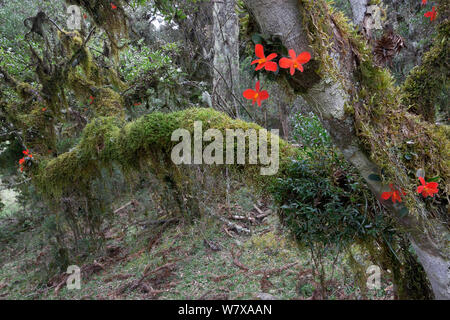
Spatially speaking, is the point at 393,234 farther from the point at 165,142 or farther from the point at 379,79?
the point at 165,142

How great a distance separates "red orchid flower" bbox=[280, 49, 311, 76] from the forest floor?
223cm

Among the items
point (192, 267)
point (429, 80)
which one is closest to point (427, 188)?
point (429, 80)

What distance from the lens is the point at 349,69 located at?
54.1 inches

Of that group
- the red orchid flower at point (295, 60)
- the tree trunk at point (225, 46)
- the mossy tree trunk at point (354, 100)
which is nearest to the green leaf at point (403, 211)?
the mossy tree trunk at point (354, 100)

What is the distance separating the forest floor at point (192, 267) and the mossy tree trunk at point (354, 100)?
4.74ft

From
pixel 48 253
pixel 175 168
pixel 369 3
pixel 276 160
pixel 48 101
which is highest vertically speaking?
pixel 48 101

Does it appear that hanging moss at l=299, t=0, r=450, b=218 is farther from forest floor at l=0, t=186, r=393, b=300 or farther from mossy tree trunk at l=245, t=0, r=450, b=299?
forest floor at l=0, t=186, r=393, b=300

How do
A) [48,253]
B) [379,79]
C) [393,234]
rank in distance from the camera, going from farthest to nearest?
[48,253], [393,234], [379,79]

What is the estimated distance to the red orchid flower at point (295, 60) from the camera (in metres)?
1.20

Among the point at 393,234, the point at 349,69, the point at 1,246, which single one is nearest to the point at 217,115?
the point at 349,69

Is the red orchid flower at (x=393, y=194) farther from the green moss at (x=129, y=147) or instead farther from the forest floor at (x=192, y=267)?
the forest floor at (x=192, y=267)

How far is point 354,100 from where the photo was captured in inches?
52.4

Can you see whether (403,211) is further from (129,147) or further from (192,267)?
(192,267)

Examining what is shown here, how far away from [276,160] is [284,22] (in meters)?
0.84
